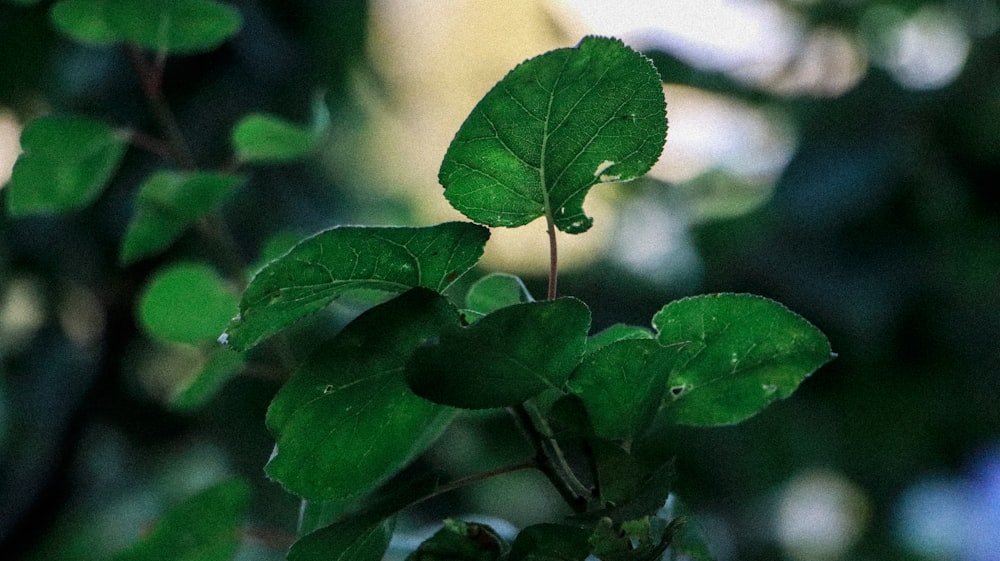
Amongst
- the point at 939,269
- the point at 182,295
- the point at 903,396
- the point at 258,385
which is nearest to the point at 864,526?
the point at 903,396

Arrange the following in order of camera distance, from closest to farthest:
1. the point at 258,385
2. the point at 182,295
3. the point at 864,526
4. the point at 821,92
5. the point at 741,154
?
the point at 182,295 → the point at 258,385 → the point at 821,92 → the point at 741,154 → the point at 864,526

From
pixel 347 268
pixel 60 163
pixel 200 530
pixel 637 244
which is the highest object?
pixel 347 268

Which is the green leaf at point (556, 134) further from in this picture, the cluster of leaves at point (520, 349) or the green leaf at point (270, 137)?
the green leaf at point (270, 137)

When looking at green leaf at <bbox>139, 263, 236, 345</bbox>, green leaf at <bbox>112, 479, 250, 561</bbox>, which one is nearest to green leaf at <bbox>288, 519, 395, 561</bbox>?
green leaf at <bbox>112, 479, 250, 561</bbox>

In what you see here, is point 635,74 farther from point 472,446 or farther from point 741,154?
point 741,154

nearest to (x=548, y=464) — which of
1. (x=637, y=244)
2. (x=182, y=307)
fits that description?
(x=182, y=307)

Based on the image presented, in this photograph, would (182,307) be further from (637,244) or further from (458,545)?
(637,244)
